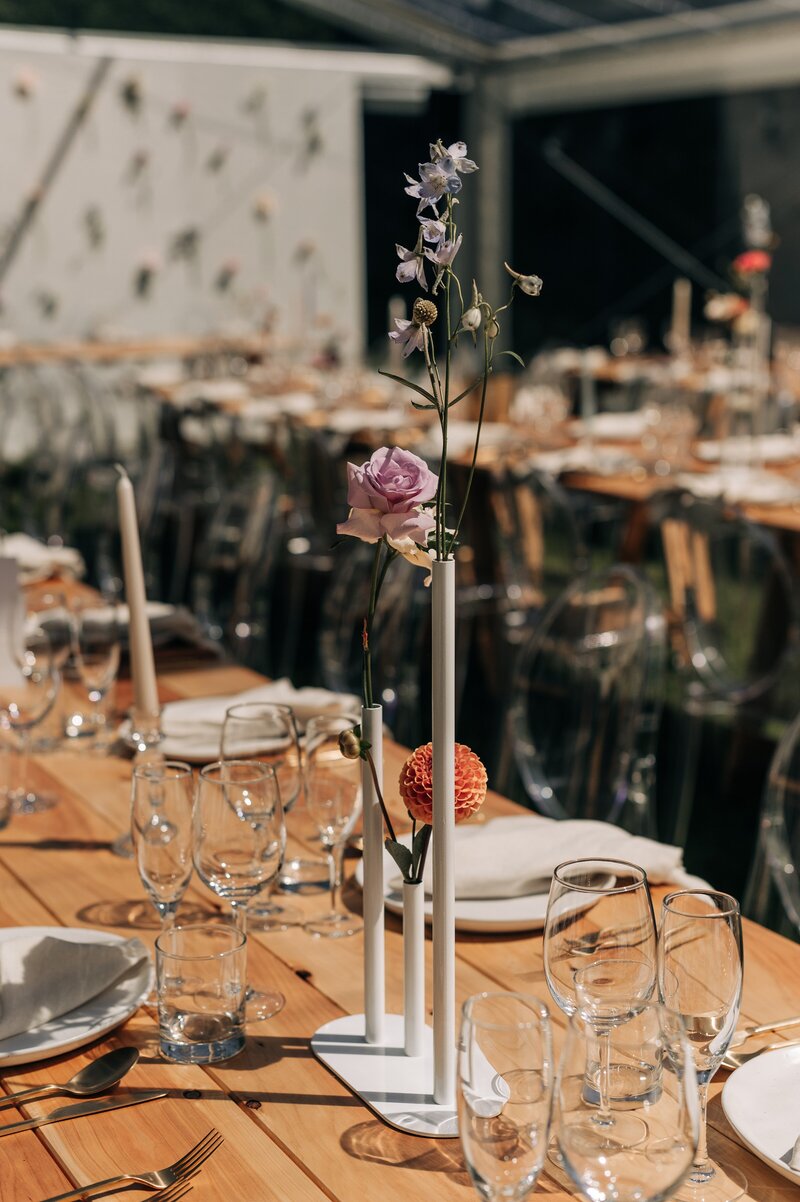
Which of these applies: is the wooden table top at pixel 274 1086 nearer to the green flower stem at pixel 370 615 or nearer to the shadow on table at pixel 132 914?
the shadow on table at pixel 132 914

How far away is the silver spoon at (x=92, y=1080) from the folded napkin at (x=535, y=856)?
15.2 inches

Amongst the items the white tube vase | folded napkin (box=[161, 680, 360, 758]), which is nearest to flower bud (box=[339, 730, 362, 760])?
the white tube vase

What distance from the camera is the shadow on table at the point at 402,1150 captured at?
1.09 m

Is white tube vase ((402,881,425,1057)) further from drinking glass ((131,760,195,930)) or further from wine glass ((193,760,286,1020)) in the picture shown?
drinking glass ((131,760,195,930))

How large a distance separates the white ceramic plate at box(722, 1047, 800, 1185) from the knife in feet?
1.52

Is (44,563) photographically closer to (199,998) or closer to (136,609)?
(136,609)

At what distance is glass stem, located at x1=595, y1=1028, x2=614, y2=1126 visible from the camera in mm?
986

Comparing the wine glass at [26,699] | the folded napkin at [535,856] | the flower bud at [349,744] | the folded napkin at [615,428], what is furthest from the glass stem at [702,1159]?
the folded napkin at [615,428]

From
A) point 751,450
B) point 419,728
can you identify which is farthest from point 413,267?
point 751,450

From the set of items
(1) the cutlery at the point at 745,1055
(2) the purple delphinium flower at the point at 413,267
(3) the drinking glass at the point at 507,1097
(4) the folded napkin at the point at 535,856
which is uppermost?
(2) the purple delphinium flower at the point at 413,267

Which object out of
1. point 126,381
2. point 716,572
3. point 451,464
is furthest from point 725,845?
point 126,381

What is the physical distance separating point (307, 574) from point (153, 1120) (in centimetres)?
→ 436

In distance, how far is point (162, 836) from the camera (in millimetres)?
1391

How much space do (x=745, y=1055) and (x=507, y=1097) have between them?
37 cm
